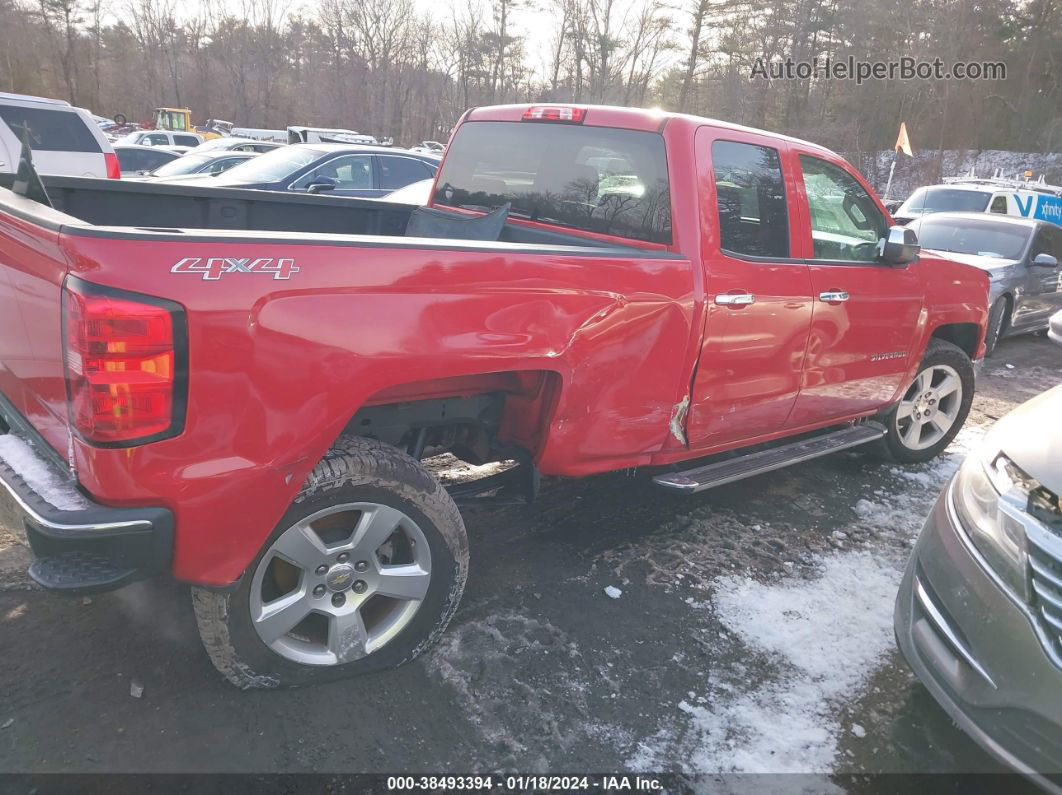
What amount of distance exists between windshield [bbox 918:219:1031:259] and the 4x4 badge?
8.80 metres

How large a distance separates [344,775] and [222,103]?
6046cm

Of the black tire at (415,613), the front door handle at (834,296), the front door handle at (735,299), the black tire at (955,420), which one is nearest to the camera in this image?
the black tire at (415,613)

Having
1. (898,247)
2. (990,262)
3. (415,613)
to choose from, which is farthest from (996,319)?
(415,613)

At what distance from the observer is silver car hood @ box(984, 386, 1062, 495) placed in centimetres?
211

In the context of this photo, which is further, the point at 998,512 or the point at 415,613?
the point at 415,613

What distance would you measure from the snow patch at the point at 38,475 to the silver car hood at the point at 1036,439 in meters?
2.75

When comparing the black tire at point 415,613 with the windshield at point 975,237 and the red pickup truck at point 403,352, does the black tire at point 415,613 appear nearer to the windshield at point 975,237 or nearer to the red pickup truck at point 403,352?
the red pickup truck at point 403,352

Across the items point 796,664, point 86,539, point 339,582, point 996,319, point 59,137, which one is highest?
point 59,137

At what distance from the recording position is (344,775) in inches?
87.9

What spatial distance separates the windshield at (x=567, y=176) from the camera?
3225 mm

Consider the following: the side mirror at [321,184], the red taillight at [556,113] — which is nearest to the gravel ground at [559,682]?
the red taillight at [556,113]

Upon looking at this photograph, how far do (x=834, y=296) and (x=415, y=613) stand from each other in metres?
2.65

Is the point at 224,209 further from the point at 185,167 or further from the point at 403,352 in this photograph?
the point at 185,167

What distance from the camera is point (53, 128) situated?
9.88m
